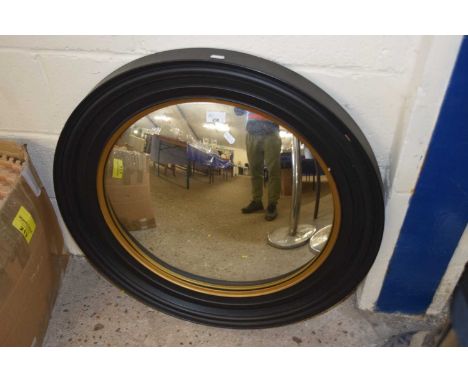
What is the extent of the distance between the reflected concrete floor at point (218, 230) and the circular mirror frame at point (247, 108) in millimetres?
46

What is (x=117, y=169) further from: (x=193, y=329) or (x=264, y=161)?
(x=193, y=329)

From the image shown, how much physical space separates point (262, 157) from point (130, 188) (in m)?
0.40

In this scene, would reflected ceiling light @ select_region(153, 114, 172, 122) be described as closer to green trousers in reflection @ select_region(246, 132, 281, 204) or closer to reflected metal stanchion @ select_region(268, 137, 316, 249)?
green trousers in reflection @ select_region(246, 132, 281, 204)

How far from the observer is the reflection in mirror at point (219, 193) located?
35.9 inches

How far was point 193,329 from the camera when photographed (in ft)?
3.76

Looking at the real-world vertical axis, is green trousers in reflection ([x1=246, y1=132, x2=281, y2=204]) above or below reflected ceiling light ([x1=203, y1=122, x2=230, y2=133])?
below

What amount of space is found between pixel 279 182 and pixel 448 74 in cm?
44

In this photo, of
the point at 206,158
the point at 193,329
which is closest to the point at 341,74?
the point at 206,158

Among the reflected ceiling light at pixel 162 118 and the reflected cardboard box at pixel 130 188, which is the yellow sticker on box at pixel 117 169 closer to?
the reflected cardboard box at pixel 130 188

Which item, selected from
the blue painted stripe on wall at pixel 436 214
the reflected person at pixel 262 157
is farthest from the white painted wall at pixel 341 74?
the reflected person at pixel 262 157

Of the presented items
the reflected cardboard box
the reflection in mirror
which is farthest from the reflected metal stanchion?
the reflected cardboard box

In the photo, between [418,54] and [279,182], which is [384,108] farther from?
[279,182]

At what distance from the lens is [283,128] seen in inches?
34.2

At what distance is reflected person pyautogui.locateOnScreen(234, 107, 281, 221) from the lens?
881mm
